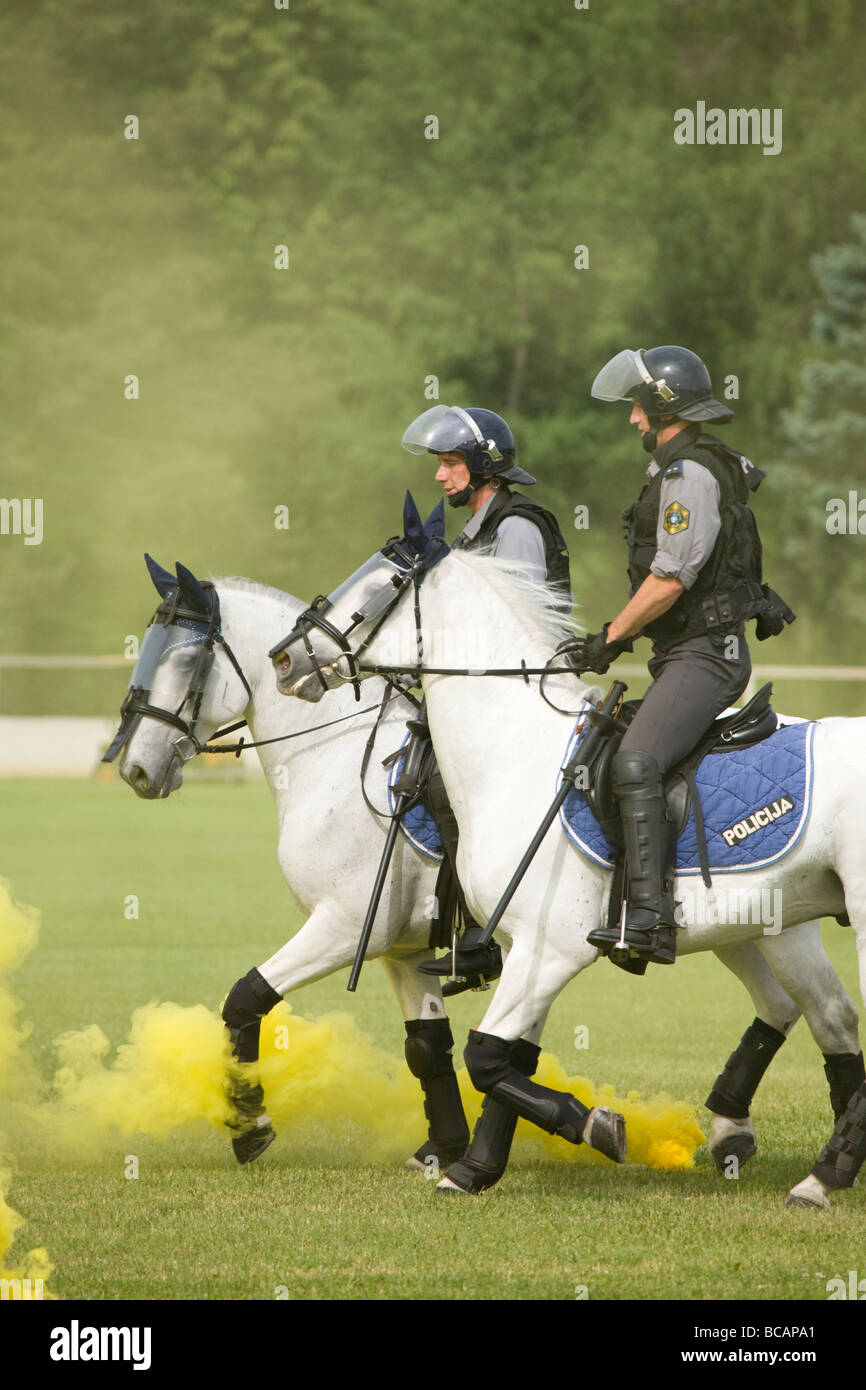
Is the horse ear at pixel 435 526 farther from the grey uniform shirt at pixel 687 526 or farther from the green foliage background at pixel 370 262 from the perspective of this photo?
the green foliage background at pixel 370 262

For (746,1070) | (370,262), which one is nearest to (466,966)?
(746,1070)

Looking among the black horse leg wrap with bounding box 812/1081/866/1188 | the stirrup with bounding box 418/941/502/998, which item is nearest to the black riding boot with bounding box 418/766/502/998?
the stirrup with bounding box 418/941/502/998

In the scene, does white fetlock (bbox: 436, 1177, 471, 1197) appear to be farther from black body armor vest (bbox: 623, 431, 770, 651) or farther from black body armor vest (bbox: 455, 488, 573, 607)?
black body armor vest (bbox: 455, 488, 573, 607)

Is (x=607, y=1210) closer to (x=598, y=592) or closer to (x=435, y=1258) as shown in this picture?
(x=435, y=1258)

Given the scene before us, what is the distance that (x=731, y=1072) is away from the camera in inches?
257

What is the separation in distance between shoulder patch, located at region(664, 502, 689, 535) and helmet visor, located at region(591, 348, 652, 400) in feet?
1.54

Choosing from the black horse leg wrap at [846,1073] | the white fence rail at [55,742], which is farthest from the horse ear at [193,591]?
the white fence rail at [55,742]

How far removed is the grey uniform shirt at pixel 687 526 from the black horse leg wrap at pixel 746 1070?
82.4 inches

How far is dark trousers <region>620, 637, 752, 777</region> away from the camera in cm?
536

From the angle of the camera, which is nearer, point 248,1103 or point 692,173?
point 248,1103

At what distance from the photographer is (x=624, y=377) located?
5629mm

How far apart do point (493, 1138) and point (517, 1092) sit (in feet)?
1.05

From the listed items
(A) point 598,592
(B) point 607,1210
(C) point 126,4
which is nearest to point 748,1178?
(B) point 607,1210
